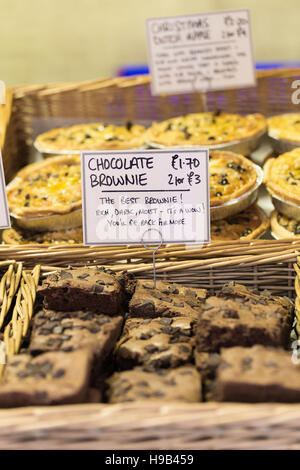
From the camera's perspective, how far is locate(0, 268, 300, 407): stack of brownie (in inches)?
48.7

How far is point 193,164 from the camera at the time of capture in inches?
67.0

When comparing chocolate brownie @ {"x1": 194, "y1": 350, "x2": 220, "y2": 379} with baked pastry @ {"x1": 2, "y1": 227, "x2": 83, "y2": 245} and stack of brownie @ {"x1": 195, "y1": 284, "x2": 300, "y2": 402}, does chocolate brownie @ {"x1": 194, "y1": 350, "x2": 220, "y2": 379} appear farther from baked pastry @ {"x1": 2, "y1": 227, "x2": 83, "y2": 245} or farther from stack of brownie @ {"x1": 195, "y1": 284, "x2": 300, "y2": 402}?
baked pastry @ {"x1": 2, "y1": 227, "x2": 83, "y2": 245}

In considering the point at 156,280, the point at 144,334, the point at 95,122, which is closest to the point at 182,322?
the point at 144,334

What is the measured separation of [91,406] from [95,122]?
2097 millimetres

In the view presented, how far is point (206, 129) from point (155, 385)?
1.74 meters

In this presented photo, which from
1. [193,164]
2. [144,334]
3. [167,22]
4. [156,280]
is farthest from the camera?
[167,22]

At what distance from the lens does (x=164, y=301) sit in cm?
166

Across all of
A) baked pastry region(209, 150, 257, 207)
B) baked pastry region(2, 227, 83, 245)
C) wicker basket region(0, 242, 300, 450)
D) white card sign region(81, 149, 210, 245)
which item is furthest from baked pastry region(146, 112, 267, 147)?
wicker basket region(0, 242, 300, 450)

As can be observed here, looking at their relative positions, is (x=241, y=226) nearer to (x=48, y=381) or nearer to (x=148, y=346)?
(x=148, y=346)

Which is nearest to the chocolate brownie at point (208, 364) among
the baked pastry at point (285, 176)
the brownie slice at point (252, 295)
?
the brownie slice at point (252, 295)

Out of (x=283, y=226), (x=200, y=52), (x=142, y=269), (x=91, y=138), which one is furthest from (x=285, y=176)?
(x=91, y=138)

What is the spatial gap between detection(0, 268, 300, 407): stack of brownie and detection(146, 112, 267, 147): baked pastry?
1094mm

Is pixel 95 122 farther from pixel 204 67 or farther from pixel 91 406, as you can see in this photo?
pixel 91 406
